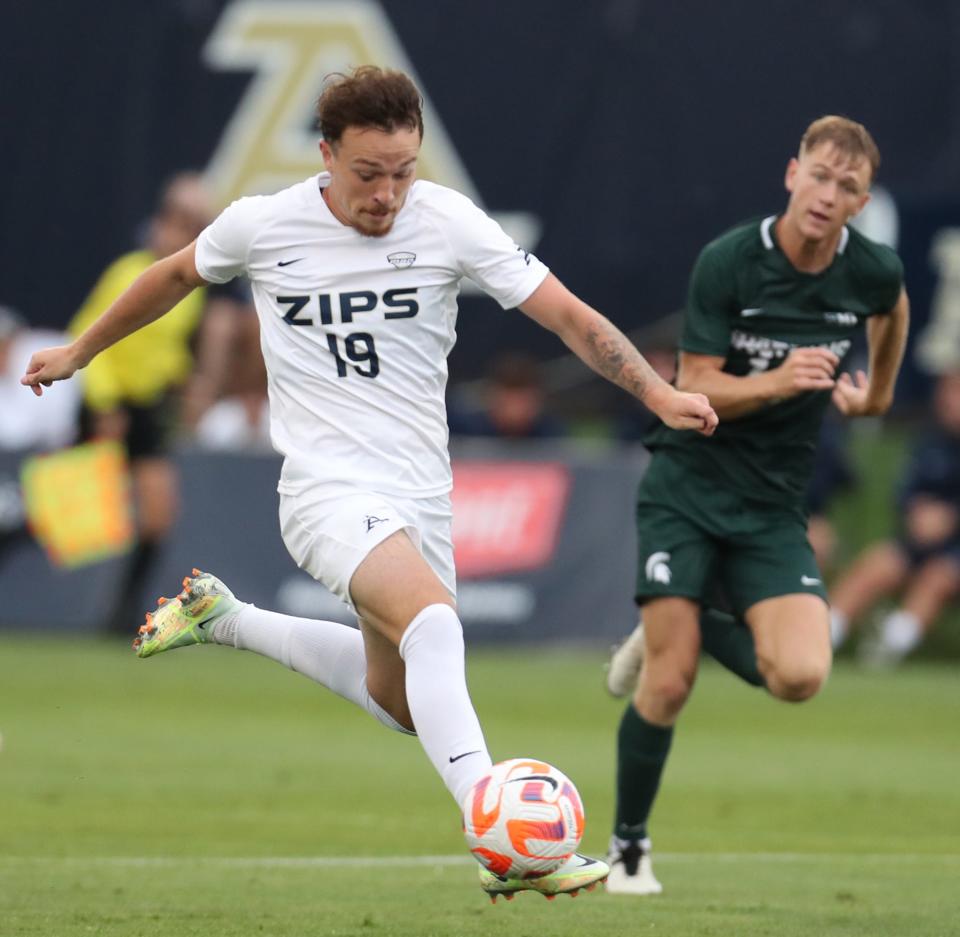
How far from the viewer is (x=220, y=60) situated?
19.5 metres

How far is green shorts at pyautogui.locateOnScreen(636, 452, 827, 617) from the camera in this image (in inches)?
307

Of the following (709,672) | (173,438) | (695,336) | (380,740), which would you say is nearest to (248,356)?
(173,438)

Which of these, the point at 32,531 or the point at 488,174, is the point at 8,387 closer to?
the point at 32,531

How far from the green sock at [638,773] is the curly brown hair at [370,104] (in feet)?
7.96

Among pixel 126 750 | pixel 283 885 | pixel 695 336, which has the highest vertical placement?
pixel 695 336

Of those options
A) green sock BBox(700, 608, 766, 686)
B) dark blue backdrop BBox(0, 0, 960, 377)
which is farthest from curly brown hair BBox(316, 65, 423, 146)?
dark blue backdrop BBox(0, 0, 960, 377)

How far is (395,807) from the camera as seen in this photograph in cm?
969

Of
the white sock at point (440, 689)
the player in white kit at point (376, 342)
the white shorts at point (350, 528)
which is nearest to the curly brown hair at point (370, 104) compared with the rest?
the player in white kit at point (376, 342)

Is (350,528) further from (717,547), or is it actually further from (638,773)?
(717,547)

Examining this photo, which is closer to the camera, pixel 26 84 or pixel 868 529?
pixel 868 529

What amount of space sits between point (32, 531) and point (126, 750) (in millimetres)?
5360

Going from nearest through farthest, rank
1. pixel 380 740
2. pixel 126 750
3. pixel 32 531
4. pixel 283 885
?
pixel 283 885 → pixel 126 750 → pixel 380 740 → pixel 32 531

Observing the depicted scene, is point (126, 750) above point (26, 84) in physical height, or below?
below

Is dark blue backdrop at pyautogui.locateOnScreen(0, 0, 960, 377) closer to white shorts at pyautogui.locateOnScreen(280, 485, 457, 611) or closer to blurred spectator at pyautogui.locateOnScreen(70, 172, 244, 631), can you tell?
blurred spectator at pyautogui.locateOnScreen(70, 172, 244, 631)
